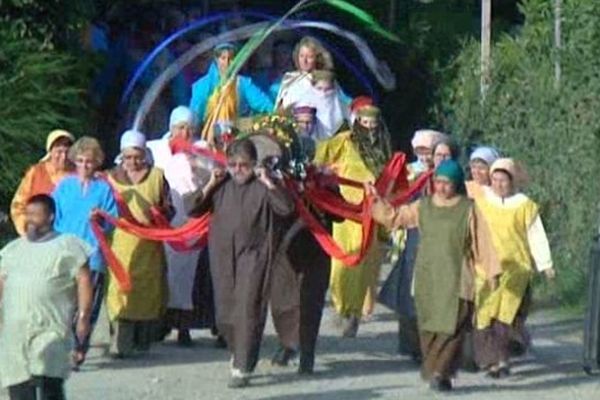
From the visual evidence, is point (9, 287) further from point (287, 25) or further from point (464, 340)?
point (287, 25)

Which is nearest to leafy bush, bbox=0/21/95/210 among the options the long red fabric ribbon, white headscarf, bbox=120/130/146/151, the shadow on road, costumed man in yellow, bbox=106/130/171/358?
costumed man in yellow, bbox=106/130/171/358

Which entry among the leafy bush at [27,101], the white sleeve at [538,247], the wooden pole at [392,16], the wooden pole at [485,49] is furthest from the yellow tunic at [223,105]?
the wooden pole at [392,16]

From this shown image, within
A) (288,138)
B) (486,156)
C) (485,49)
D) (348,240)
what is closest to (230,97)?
(348,240)

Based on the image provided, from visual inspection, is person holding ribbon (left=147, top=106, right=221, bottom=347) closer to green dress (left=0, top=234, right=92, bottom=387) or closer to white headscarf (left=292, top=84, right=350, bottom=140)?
white headscarf (left=292, top=84, right=350, bottom=140)

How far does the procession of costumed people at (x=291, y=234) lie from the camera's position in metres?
13.3

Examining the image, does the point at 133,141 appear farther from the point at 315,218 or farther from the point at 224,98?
the point at 224,98

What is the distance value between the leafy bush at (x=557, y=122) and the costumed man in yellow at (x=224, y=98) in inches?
114

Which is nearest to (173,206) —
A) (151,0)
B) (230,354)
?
(230,354)

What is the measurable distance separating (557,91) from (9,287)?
8.48m

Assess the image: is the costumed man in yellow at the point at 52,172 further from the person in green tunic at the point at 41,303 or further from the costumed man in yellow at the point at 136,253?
the person in green tunic at the point at 41,303

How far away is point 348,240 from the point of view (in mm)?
15586

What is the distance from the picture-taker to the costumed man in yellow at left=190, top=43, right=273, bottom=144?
16422 millimetres

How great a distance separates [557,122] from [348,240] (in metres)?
3.78

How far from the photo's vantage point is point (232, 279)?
13430 millimetres
